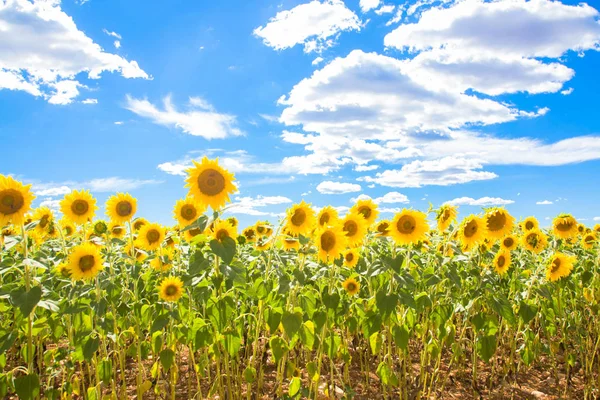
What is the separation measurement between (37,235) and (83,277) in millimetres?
2398

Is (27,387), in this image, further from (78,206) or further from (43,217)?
Answer: (43,217)

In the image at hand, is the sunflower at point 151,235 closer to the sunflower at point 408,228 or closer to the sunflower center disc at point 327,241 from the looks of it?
the sunflower center disc at point 327,241

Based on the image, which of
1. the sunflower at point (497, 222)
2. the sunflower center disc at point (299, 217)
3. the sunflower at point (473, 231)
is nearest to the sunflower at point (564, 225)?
the sunflower at point (497, 222)

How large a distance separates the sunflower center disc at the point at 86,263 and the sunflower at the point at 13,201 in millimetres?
736

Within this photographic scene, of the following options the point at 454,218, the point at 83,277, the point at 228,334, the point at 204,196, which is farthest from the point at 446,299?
the point at 83,277

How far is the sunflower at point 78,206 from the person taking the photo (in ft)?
18.5

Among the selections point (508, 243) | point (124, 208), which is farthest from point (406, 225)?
point (124, 208)

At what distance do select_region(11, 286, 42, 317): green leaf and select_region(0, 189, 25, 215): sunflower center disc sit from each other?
2.52ft

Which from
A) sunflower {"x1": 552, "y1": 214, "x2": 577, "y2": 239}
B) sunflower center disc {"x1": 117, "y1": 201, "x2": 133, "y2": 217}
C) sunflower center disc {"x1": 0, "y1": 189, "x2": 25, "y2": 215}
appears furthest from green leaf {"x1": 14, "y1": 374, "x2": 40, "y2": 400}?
sunflower {"x1": 552, "y1": 214, "x2": 577, "y2": 239}

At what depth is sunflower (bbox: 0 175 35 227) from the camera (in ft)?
13.3

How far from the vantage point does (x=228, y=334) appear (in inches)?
157

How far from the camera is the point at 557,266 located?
20.5 ft

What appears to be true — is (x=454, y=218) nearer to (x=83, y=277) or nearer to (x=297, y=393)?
(x=297, y=393)

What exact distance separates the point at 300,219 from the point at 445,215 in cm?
175
